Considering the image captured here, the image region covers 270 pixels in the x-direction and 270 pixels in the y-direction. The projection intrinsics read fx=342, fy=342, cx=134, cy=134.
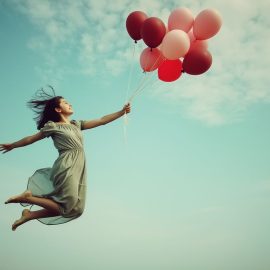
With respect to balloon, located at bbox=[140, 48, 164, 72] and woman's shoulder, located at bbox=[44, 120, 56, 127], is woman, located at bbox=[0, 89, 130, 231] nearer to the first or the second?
woman's shoulder, located at bbox=[44, 120, 56, 127]

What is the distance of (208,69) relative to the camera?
5.72 m

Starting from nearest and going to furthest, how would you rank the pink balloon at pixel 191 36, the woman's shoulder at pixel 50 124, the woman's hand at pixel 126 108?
the woman's shoulder at pixel 50 124 < the woman's hand at pixel 126 108 < the pink balloon at pixel 191 36

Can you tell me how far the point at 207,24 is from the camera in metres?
5.57

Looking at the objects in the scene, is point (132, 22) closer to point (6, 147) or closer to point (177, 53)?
point (177, 53)

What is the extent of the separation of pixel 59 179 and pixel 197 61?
9.37 feet

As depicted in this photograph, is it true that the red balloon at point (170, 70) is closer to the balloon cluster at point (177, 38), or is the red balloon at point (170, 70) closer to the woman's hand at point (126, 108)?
the balloon cluster at point (177, 38)

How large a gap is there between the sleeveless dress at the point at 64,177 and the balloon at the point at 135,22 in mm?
2206

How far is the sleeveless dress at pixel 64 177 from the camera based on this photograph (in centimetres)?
455

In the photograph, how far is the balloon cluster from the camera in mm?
5512

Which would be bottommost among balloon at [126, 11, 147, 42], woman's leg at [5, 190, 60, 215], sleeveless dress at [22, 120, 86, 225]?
woman's leg at [5, 190, 60, 215]

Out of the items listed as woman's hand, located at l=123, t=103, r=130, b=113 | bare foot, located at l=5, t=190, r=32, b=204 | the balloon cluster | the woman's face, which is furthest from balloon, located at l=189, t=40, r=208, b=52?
bare foot, located at l=5, t=190, r=32, b=204

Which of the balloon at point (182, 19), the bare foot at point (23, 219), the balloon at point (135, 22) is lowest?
the bare foot at point (23, 219)

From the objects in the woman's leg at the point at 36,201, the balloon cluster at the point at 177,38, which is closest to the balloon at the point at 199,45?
the balloon cluster at the point at 177,38

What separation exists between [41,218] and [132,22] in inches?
143
